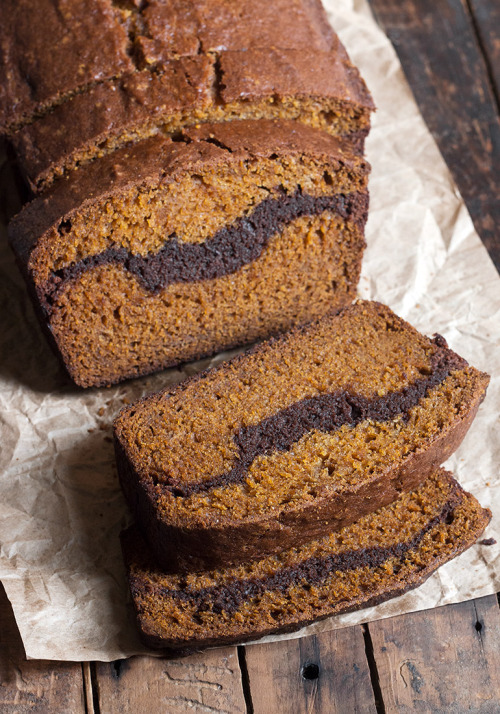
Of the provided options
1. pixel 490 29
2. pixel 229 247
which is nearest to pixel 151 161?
pixel 229 247

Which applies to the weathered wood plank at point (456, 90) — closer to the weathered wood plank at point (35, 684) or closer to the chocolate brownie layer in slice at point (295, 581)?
the chocolate brownie layer in slice at point (295, 581)

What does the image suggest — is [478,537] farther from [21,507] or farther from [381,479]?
[21,507]

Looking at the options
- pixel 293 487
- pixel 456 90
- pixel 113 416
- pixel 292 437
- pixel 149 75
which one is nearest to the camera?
pixel 293 487

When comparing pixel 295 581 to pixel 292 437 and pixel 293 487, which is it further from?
pixel 292 437

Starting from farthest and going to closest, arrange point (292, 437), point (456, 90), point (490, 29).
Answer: point (490, 29), point (456, 90), point (292, 437)

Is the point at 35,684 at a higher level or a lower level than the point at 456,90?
lower

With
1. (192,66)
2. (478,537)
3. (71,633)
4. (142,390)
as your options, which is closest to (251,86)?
(192,66)

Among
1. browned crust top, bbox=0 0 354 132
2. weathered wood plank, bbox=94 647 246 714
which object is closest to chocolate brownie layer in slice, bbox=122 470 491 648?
weathered wood plank, bbox=94 647 246 714
